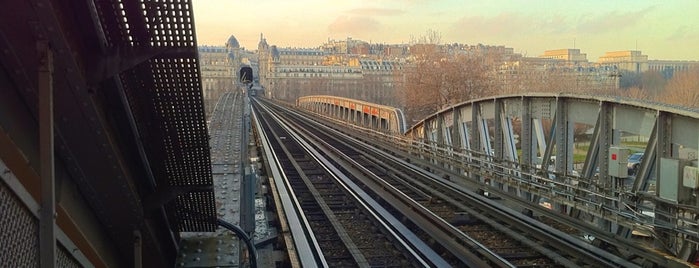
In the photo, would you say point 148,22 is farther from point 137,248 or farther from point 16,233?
point 137,248

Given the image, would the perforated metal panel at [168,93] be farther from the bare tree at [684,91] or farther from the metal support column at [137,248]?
the bare tree at [684,91]

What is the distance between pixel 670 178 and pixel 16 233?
680cm

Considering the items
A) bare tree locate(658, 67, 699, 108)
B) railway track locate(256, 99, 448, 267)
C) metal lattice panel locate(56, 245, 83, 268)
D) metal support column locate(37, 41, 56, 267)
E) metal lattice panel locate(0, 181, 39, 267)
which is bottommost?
railway track locate(256, 99, 448, 267)

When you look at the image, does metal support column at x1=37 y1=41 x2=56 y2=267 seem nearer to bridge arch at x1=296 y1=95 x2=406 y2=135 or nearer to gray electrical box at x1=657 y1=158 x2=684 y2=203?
gray electrical box at x1=657 y1=158 x2=684 y2=203

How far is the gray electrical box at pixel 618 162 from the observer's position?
771 centimetres

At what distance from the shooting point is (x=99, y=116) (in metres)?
2.65

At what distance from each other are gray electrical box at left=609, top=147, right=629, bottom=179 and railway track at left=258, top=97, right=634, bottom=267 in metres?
1.07

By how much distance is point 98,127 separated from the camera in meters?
2.67

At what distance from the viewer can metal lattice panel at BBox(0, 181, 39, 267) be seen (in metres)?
2.04

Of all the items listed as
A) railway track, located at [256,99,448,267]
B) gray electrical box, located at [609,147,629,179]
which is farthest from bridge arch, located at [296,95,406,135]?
gray electrical box, located at [609,147,629,179]

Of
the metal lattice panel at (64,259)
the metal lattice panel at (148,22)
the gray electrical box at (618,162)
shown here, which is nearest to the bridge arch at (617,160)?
the gray electrical box at (618,162)

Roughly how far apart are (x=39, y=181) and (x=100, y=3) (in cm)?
80

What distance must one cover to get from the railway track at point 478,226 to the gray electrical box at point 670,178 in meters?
0.98

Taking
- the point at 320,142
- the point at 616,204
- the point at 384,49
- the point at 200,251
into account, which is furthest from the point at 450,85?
the point at 384,49
